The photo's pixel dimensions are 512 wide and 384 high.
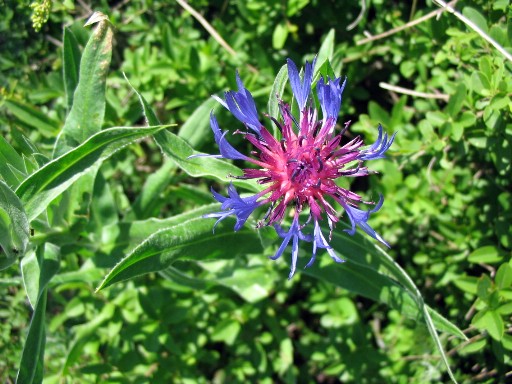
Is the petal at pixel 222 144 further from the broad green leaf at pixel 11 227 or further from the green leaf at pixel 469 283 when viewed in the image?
the green leaf at pixel 469 283

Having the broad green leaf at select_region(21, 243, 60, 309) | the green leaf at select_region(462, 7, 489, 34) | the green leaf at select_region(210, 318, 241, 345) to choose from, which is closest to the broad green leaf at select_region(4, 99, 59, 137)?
the broad green leaf at select_region(21, 243, 60, 309)

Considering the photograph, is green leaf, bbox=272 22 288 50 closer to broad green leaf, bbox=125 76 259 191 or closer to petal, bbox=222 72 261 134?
broad green leaf, bbox=125 76 259 191

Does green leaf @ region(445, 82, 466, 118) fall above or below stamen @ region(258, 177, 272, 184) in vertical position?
above

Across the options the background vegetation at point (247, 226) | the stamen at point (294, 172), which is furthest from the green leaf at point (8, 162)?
the stamen at point (294, 172)

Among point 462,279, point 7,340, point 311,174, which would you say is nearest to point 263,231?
point 311,174

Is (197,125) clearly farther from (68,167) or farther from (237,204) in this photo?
(237,204)

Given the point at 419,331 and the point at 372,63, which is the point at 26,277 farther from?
the point at 372,63
